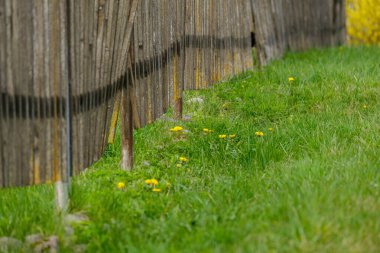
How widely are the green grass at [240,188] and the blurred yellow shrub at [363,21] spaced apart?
22.1 feet

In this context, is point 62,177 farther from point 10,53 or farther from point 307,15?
point 307,15

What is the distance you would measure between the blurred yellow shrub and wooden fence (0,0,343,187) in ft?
23.8

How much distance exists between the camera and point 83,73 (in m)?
4.42

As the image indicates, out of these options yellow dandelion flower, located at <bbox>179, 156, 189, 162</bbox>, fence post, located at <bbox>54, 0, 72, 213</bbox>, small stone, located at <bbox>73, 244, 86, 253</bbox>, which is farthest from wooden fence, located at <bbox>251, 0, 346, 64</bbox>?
small stone, located at <bbox>73, 244, 86, 253</bbox>

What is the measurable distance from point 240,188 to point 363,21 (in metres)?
9.87

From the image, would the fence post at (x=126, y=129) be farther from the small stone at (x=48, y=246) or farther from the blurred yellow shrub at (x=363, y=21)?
the blurred yellow shrub at (x=363, y=21)

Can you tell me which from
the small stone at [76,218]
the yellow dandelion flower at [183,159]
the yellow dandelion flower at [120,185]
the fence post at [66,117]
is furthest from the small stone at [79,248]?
the yellow dandelion flower at [183,159]

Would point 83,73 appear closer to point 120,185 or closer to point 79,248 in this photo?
point 120,185

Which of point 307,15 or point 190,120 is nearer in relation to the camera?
point 190,120

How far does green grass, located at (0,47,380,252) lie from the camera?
149 inches

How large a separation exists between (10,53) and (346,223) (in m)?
1.92

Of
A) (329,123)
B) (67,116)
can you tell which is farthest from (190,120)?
(67,116)

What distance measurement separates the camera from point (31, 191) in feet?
15.7

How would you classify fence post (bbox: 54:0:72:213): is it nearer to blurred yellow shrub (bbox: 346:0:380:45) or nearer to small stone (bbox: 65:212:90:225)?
small stone (bbox: 65:212:90:225)
